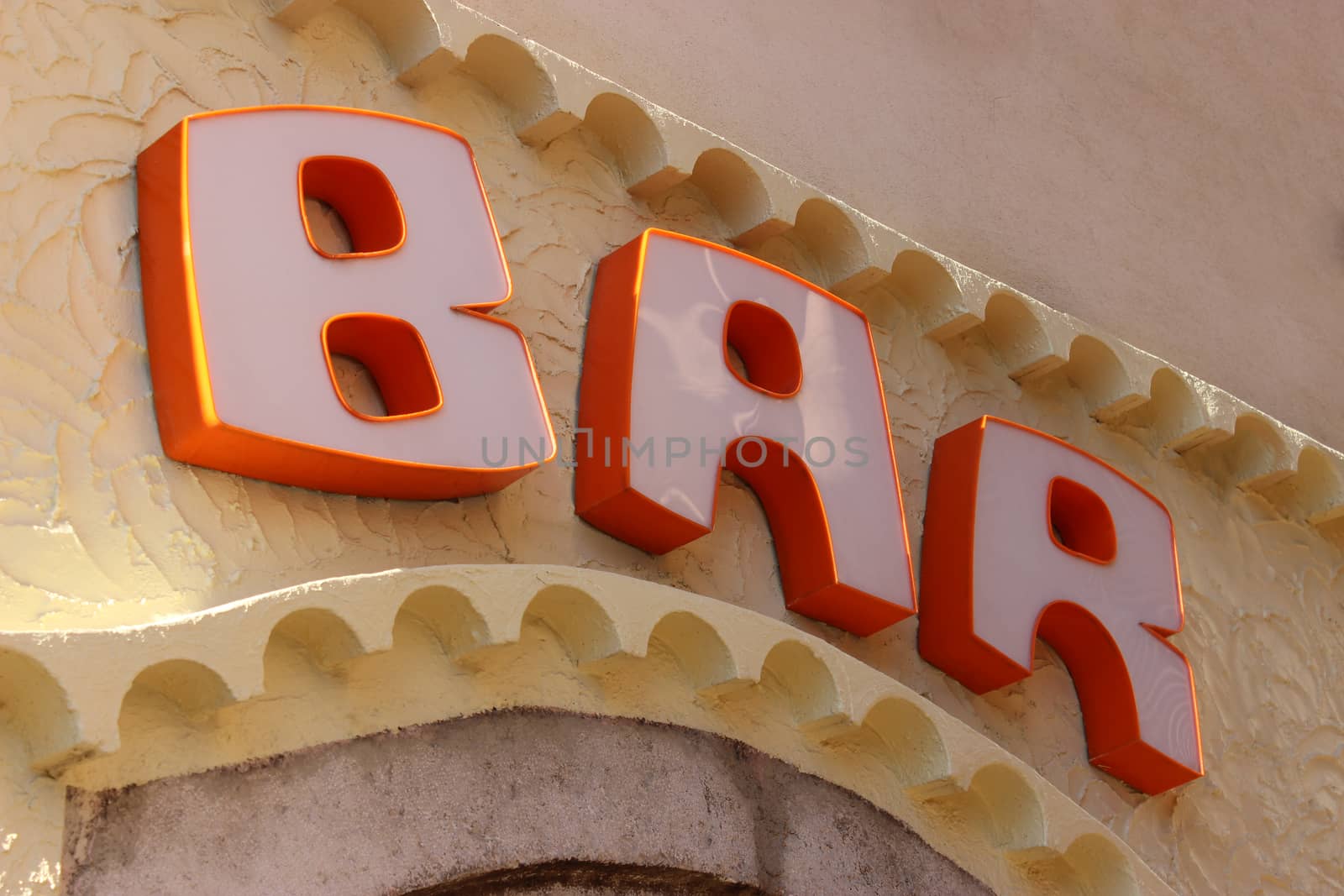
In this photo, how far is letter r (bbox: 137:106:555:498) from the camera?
1.61 meters

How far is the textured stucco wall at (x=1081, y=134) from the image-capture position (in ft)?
8.63

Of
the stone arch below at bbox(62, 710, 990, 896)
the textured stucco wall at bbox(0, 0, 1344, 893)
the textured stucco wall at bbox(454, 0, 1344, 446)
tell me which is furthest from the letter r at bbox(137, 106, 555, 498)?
the textured stucco wall at bbox(454, 0, 1344, 446)

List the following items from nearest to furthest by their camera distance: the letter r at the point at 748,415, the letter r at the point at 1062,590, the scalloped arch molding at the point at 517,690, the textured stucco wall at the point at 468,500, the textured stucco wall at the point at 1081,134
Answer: the scalloped arch molding at the point at 517,690
the textured stucco wall at the point at 468,500
the letter r at the point at 748,415
the letter r at the point at 1062,590
the textured stucco wall at the point at 1081,134

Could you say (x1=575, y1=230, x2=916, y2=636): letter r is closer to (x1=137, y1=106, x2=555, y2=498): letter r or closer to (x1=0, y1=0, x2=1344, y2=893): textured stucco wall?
(x1=0, y1=0, x2=1344, y2=893): textured stucco wall

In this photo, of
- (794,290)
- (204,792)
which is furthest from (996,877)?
(204,792)

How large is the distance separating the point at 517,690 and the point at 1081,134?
205 cm

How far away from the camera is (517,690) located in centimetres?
178

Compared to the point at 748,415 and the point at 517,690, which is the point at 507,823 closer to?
the point at 517,690

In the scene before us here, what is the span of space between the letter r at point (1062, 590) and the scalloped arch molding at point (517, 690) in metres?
0.21

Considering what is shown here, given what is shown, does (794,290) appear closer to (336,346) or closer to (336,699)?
(336,346)

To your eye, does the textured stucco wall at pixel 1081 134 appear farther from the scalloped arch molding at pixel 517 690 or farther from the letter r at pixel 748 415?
the scalloped arch molding at pixel 517 690

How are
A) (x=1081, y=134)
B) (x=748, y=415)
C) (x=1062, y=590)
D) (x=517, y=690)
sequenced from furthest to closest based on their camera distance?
(x=1081, y=134)
(x=1062, y=590)
(x=748, y=415)
(x=517, y=690)

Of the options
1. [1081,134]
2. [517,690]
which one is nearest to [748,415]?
[517,690]

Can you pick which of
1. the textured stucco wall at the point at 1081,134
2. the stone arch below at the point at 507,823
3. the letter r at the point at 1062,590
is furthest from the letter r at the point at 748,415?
the textured stucco wall at the point at 1081,134
